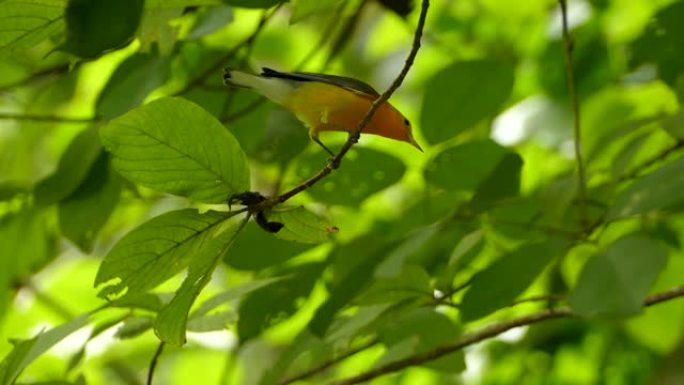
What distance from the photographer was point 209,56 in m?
1.54

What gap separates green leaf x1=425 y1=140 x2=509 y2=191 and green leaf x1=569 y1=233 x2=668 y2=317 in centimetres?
36

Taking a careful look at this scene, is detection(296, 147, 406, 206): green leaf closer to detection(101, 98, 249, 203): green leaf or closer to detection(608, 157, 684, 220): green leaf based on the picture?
detection(608, 157, 684, 220): green leaf

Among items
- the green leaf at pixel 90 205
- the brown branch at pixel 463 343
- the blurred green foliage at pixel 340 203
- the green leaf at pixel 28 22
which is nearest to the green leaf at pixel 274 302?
the blurred green foliage at pixel 340 203

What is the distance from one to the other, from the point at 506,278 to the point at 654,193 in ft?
0.55

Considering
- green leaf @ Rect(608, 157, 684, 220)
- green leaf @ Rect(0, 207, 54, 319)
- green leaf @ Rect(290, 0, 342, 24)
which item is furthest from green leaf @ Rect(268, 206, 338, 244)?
green leaf @ Rect(0, 207, 54, 319)

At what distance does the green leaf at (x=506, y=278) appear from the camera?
3.44 feet

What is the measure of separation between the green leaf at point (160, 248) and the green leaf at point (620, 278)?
1.14ft

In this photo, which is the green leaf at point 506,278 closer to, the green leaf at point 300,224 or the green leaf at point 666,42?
the green leaf at point 300,224

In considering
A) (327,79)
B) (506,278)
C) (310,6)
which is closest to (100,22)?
(310,6)

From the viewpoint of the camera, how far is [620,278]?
965 millimetres

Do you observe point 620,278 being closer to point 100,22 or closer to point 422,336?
point 422,336

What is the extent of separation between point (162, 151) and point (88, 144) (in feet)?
1.56

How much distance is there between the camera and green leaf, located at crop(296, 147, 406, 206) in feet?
4.35

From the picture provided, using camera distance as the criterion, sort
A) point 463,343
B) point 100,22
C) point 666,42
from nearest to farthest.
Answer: point 100,22 → point 463,343 → point 666,42
